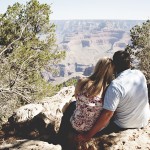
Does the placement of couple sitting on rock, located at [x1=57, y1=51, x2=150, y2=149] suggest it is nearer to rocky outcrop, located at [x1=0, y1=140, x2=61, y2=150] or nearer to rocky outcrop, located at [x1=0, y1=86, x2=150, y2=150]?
rocky outcrop, located at [x1=0, y1=86, x2=150, y2=150]

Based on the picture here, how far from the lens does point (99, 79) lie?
4762 millimetres

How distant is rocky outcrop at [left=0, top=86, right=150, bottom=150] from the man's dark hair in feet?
3.56

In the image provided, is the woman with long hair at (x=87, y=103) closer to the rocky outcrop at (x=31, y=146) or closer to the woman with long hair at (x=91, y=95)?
the woman with long hair at (x=91, y=95)

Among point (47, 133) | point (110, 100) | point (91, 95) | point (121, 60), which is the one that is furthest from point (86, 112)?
point (47, 133)

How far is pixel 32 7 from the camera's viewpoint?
73.7ft

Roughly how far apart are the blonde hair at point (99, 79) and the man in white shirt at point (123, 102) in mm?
174

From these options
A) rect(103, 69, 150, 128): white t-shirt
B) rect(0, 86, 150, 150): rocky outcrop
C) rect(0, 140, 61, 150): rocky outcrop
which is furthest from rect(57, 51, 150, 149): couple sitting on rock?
rect(0, 140, 61, 150): rocky outcrop

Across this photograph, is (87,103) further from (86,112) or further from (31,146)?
(31,146)

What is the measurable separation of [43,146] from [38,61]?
1609 cm

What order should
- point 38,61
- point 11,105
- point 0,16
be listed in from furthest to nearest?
point 0,16 → point 38,61 → point 11,105

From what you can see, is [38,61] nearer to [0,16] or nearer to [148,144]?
[0,16]

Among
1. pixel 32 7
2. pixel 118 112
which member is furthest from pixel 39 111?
pixel 32 7

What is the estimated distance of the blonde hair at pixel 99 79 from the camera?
4.73 m

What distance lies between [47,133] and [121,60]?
128 inches
